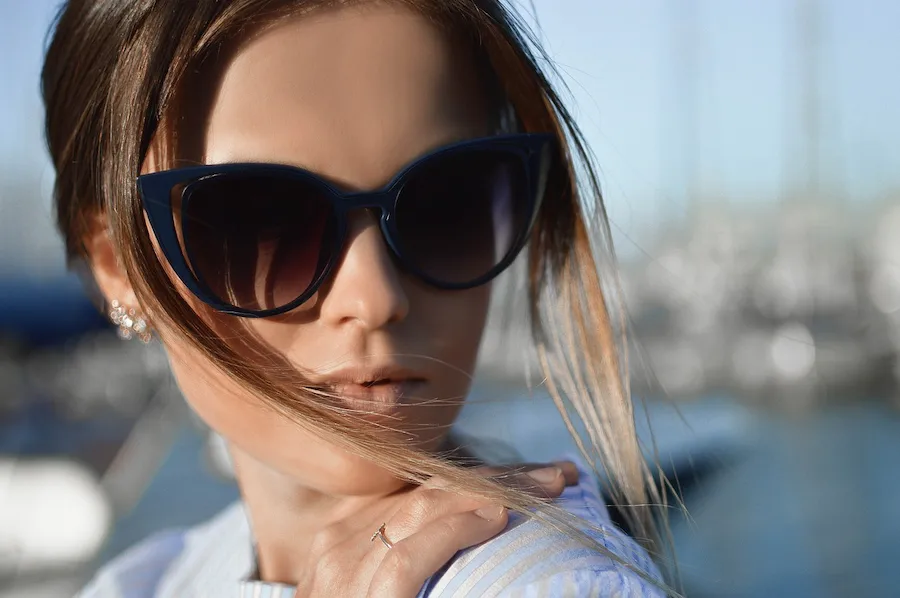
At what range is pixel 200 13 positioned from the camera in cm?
78

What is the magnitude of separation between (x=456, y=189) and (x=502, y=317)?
328 mm

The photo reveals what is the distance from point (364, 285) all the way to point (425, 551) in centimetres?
24

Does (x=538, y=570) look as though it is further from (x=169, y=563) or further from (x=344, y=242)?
(x=169, y=563)

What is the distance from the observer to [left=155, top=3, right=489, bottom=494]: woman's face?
77 centimetres

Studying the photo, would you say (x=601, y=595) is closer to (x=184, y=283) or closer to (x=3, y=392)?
(x=184, y=283)

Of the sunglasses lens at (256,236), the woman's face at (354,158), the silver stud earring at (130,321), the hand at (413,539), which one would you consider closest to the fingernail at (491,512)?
the hand at (413,539)

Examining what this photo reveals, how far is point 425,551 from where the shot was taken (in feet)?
2.18

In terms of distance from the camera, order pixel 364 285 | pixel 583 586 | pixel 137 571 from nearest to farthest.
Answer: pixel 583 586
pixel 364 285
pixel 137 571

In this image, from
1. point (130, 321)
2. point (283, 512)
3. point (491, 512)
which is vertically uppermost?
point (130, 321)

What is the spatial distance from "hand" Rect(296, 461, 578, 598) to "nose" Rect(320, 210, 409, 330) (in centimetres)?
16

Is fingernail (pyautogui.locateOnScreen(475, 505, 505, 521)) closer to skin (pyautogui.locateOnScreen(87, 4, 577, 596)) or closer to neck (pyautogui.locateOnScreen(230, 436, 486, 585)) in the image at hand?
skin (pyautogui.locateOnScreen(87, 4, 577, 596))

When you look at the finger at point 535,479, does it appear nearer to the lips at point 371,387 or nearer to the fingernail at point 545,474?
the fingernail at point 545,474

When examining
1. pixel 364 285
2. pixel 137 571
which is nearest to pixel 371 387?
pixel 364 285

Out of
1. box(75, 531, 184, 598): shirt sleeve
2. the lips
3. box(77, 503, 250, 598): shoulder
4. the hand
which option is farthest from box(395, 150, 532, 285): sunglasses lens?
box(75, 531, 184, 598): shirt sleeve
